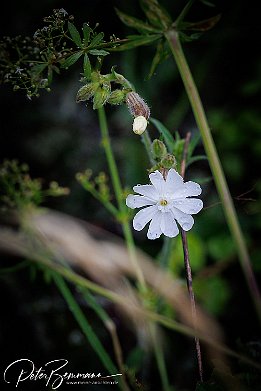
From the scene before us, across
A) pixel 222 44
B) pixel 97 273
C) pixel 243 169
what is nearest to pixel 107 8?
pixel 222 44


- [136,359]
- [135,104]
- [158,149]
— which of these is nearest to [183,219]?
[158,149]

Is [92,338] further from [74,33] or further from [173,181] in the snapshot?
[74,33]

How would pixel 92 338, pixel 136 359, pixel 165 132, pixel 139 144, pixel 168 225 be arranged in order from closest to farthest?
pixel 168 225
pixel 165 132
pixel 92 338
pixel 136 359
pixel 139 144

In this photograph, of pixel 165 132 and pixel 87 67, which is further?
pixel 165 132

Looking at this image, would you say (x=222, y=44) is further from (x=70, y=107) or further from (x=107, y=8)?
(x=70, y=107)

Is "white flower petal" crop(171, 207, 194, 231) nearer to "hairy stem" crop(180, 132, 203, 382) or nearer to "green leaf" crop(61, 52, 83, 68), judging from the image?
"hairy stem" crop(180, 132, 203, 382)

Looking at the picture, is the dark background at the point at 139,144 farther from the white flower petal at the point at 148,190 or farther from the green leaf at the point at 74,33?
the green leaf at the point at 74,33

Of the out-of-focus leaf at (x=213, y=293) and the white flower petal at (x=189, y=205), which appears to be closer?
the white flower petal at (x=189, y=205)

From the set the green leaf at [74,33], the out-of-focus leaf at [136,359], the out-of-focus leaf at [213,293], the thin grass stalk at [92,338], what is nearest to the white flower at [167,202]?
the green leaf at [74,33]
